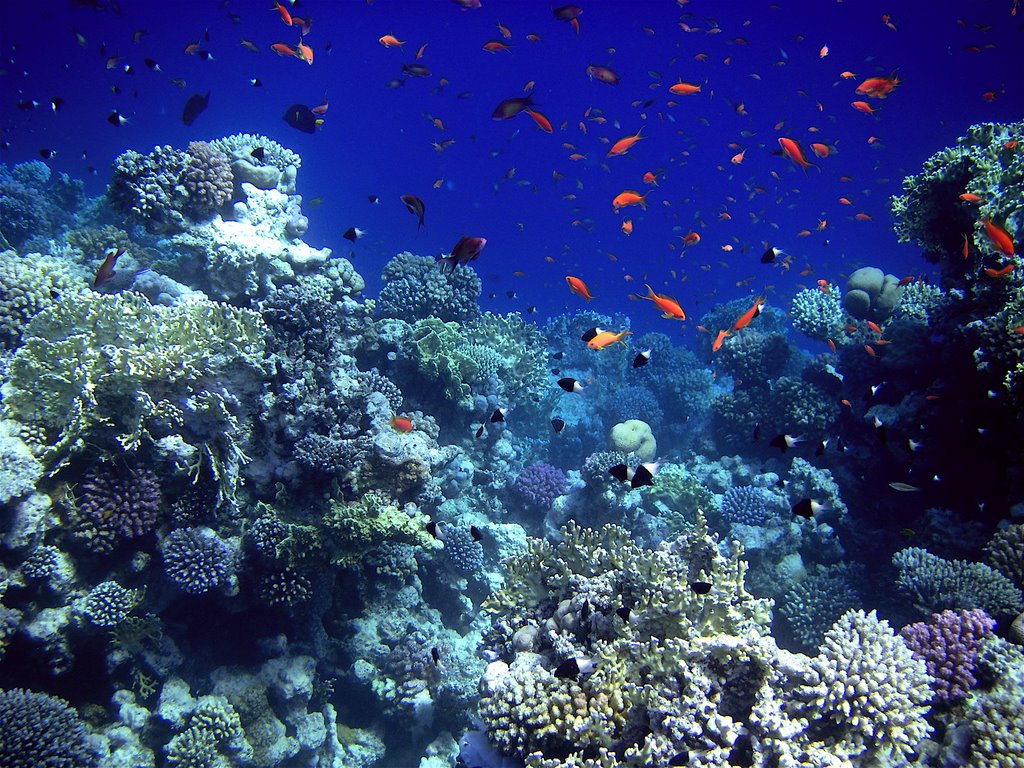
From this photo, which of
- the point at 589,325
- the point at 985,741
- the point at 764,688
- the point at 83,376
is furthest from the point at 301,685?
the point at 589,325

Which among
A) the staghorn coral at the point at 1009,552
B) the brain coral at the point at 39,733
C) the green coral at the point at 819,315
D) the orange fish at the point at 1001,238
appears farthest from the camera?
the green coral at the point at 819,315

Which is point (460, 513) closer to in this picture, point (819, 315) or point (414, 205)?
point (414, 205)

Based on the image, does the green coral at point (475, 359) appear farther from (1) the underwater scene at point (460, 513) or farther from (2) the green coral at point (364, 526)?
(2) the green coral at point (364, 526)

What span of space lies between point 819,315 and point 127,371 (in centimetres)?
1438

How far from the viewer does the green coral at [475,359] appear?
361 inches

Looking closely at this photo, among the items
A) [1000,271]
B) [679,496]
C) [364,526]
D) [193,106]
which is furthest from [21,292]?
[1000,271]

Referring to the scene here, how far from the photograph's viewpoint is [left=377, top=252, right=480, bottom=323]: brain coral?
35.9ft

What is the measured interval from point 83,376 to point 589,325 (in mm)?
16175

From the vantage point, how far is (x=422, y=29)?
70250 mm

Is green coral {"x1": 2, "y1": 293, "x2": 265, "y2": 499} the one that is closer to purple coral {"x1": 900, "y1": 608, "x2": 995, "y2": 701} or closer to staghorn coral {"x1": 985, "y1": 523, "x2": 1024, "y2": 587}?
Answer: purple coral {"x1": 900, "y1": 608, "x2": 995, "y2": 701}

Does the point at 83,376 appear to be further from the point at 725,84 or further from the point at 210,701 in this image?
the point at 725,84

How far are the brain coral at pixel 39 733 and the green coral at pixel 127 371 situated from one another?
2.33 m

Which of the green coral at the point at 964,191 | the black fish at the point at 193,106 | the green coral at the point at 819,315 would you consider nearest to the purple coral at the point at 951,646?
the green coral at the point at 964,191

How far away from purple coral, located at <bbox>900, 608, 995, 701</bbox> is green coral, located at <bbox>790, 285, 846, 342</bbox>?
901 cm
